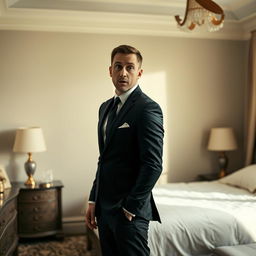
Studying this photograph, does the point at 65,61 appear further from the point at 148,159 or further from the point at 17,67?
the point at 148,159

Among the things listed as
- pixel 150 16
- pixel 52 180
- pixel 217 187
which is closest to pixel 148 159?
pixel 217 187

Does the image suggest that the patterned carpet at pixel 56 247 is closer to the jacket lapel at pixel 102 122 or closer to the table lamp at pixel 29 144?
the table lamp at pixel 29 144

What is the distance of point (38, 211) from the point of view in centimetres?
366

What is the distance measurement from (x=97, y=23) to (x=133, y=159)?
2764 mm

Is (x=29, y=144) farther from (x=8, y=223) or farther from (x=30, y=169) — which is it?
(x=8, y=223)

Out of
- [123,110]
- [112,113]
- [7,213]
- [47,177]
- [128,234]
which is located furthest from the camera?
[47,177]

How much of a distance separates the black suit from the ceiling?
8.26ft

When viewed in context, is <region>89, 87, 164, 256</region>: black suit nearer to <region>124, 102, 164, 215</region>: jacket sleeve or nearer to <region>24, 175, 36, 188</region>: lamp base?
<region>124, 102, 164, 215</region>: jacket sleeve

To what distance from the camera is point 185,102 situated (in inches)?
175

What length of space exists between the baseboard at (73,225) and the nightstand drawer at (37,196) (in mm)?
501

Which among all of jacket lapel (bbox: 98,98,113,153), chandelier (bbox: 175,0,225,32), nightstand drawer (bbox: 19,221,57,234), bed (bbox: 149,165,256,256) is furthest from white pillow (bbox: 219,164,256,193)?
jacket lapel (bbox: 98,98,113,153)

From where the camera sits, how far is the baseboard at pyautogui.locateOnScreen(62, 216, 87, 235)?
4.06m

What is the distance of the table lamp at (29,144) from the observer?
364 cm

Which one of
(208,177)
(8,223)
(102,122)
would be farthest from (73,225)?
(102,122)
